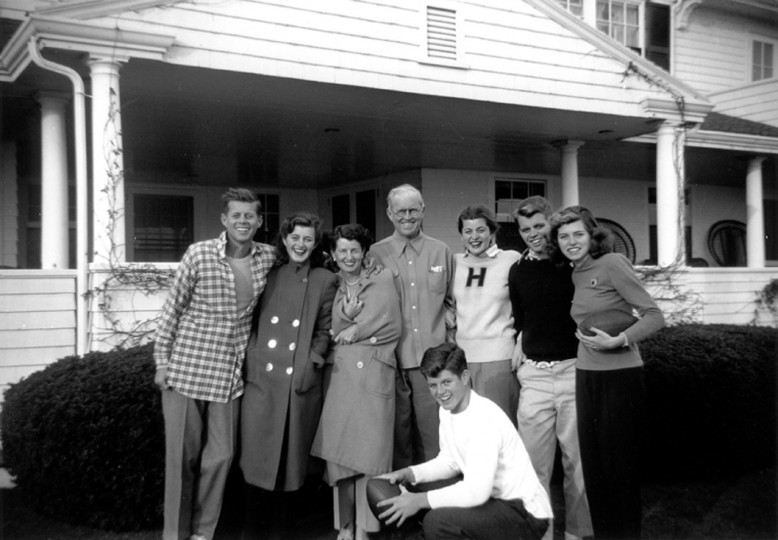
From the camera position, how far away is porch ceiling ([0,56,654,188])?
623cm

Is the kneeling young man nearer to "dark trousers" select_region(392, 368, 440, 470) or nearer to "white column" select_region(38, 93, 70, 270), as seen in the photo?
"dark trousers" select_region(392, 368, 440, 470)

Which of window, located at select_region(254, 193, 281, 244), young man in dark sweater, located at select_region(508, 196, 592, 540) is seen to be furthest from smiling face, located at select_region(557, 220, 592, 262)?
window, located at select_region(254, 193, 281, 244)

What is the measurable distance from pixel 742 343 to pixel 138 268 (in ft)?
15.8

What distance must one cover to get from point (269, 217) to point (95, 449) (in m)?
8.27

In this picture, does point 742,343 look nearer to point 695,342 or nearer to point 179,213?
point 695,342

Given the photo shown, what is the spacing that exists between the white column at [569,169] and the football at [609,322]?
604 centimetres

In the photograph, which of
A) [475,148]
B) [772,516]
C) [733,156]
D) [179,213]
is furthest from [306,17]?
[733,156]

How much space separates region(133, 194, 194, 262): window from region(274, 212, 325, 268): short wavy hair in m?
8.00

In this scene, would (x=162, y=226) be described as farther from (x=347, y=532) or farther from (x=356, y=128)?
(x=347, y=532)


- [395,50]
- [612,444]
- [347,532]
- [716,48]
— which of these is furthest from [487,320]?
[716,48]

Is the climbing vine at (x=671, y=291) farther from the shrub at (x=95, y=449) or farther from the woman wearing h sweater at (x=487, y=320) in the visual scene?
the shrub at (x=95, y=449)

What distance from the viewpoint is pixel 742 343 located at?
5.44 metres

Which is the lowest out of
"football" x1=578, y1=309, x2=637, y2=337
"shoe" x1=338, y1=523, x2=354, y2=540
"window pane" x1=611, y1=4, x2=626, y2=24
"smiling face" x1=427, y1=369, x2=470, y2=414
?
"shoe" x1=338, y1=523, x2=354, y2=540

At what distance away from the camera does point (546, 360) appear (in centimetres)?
350
